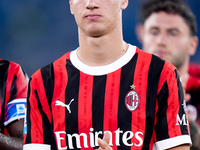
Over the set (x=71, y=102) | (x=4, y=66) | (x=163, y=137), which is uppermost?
(x=4, y=66)

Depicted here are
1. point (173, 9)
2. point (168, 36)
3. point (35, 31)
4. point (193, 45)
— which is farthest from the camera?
point (35, 31)

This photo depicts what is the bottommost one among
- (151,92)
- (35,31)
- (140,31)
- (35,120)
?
(35,120)

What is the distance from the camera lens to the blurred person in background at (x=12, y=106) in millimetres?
2524

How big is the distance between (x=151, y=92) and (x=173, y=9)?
2420 millimetres

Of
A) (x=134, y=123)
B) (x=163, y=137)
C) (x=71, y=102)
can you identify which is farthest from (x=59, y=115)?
(x=163, y=137)

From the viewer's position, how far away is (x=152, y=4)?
14.9 ft

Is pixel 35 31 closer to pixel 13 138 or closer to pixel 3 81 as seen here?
pixel 3 81

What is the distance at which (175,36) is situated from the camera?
4316 millimetres

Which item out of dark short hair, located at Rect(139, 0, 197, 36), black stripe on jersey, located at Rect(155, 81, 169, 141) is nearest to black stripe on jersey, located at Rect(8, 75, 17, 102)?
black stripe on jersey, located at Rect(155, 81, 169, 141)

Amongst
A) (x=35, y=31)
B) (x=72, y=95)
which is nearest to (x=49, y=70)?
(x=72, y=95)

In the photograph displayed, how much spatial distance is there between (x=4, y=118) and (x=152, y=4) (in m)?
2.36

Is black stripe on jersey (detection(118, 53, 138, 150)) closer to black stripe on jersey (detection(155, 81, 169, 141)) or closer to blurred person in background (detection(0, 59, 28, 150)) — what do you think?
black stripe on jersey (detection(155, 81, 169, 141))

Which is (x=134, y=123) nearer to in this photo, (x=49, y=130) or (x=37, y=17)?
(x=49, y=130)

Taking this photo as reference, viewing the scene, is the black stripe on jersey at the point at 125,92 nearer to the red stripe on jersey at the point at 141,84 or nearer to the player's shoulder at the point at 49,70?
the red stripe on jersey at the point at 141,84
